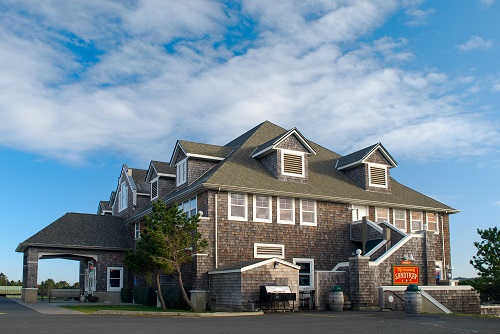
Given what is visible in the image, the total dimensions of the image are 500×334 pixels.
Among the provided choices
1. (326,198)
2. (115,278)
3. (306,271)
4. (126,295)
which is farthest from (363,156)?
(115,278)

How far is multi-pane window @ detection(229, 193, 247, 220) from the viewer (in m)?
29.3

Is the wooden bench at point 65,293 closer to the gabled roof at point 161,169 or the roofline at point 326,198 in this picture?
the gabled roof at point 161,169

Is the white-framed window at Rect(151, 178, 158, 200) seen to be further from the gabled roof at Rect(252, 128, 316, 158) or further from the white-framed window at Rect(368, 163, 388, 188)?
the white-framed window at Rect(368, 163, 388, 188)

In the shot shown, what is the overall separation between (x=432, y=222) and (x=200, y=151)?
1515 centimetres

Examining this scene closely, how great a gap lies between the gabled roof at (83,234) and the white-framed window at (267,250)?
11.6m

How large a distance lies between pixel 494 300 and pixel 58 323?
24.9 metres

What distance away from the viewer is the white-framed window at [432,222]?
116 feet

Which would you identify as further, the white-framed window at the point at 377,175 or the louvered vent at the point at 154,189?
the louvered vent at the point at 154,189

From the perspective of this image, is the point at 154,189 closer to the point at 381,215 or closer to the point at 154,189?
the point at 154,189

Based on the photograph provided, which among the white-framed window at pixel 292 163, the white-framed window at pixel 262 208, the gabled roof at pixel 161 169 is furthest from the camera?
the gabled roof at pixel 161 169

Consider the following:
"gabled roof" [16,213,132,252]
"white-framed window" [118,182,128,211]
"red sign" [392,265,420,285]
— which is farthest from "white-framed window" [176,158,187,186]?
"red sign" [392,265,420,285]

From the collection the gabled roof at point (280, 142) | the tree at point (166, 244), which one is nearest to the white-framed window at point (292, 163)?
Answer: the gabled roof at point (280, 142)

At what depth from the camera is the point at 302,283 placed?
30.6 meters

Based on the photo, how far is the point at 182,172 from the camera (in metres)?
33.6
